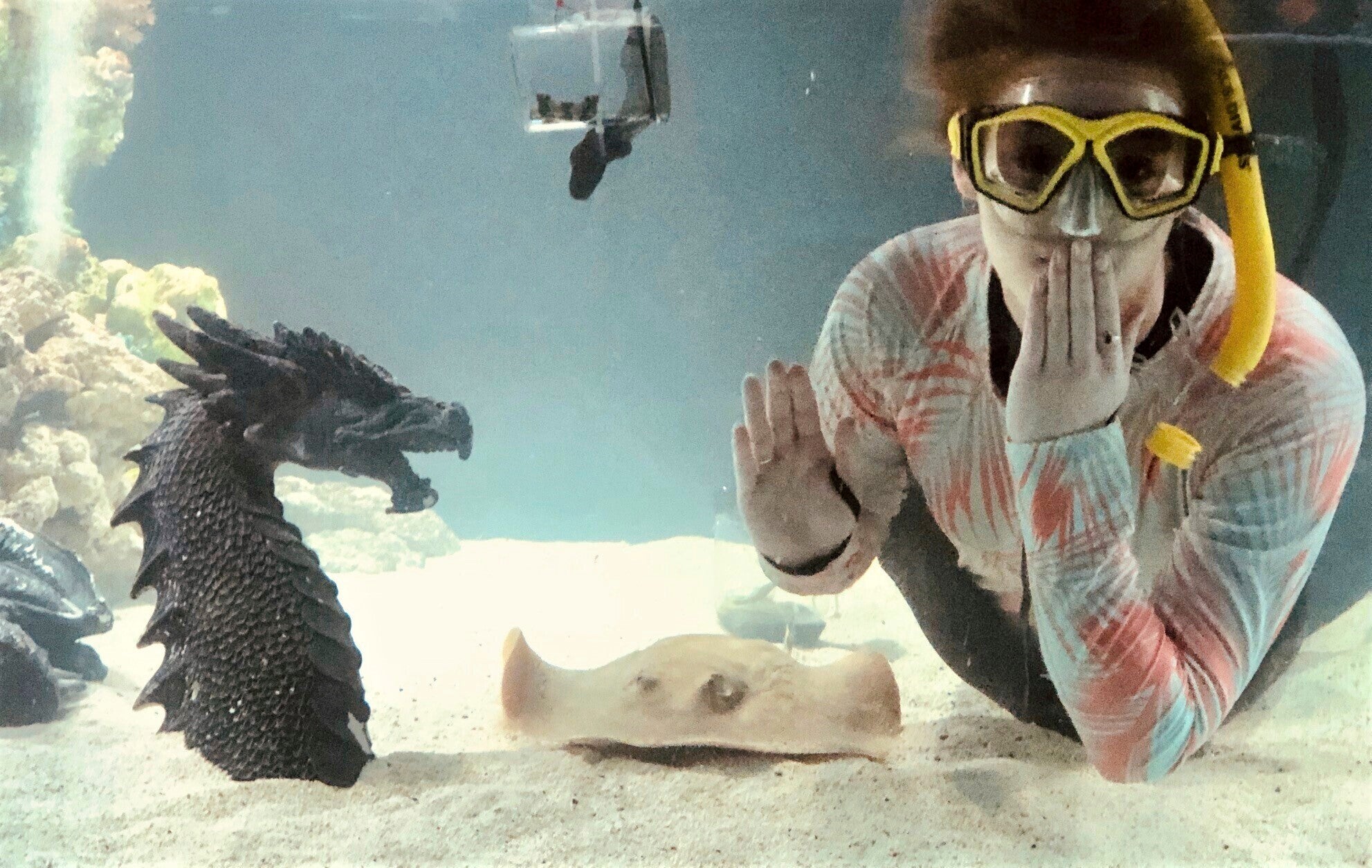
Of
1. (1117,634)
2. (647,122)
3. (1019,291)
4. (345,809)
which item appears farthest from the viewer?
(647,122)

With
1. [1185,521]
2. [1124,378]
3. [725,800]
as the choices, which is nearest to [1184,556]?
[1185,521]

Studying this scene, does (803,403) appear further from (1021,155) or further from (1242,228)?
(1242,228)

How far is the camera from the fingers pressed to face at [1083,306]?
1.08m

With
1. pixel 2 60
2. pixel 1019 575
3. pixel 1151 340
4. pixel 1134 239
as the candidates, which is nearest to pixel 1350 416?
pixel 1151 340

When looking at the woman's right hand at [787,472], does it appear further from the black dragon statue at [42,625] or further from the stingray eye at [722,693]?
the black dragon statue at [42,625]

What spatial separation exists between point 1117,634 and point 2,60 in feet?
13.1

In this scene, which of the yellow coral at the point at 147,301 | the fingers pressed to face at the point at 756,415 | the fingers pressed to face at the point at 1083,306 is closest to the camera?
the fingers pressed to face at the point at 1083,306

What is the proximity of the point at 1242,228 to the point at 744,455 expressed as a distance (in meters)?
0.90

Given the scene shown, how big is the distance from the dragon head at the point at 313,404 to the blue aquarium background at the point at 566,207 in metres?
1.17

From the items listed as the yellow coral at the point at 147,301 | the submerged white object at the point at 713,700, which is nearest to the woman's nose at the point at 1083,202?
the submerged white object at the point at 713,700

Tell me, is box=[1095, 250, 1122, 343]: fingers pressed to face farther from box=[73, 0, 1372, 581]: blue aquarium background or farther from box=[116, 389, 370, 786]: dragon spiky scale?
box=[116, 389, 370, 786]: dragon spiky scale

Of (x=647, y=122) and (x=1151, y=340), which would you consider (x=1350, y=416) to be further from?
(x=647, y=122)

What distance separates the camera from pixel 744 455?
1.63 metres

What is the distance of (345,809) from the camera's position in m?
1.64
